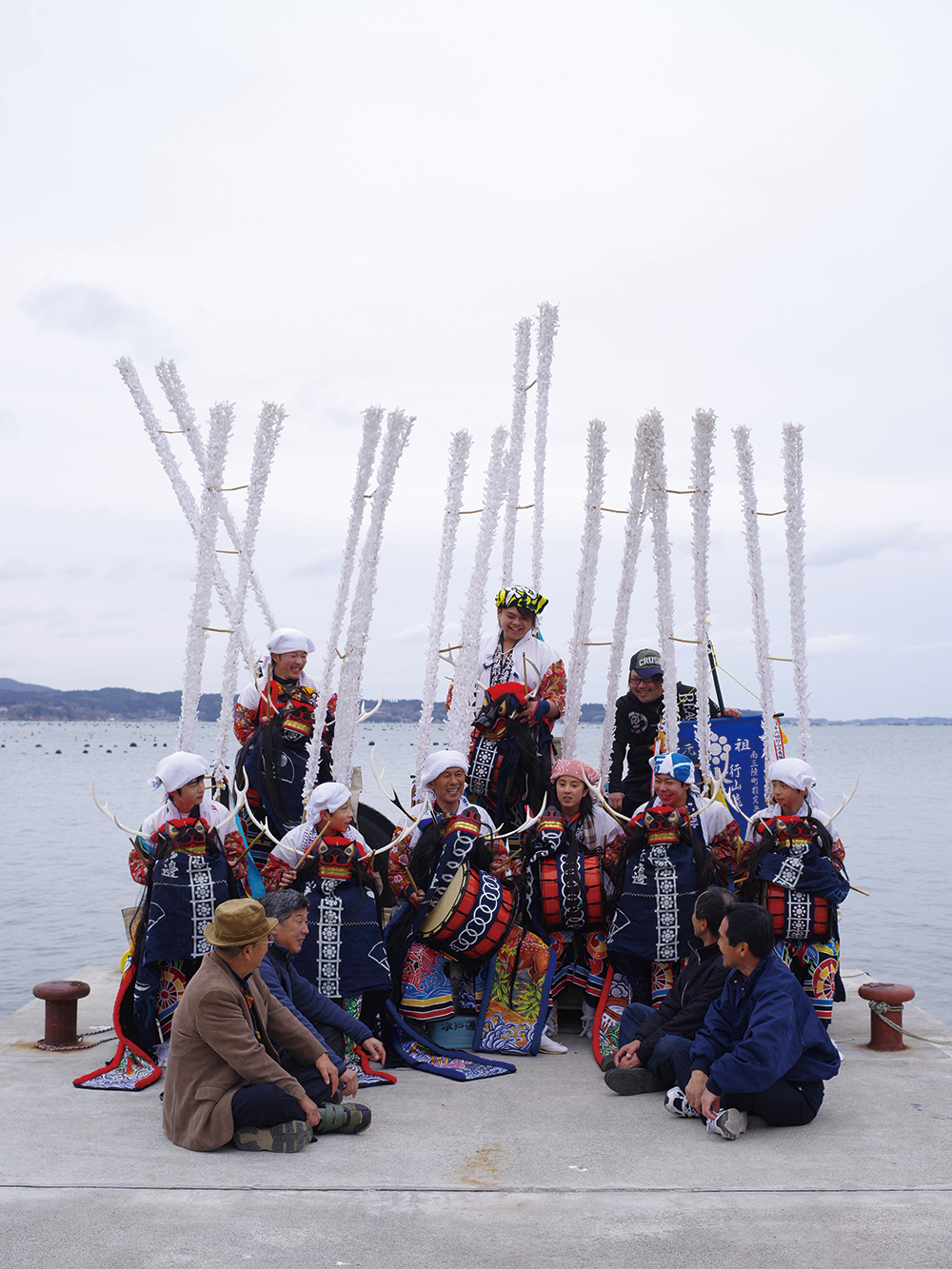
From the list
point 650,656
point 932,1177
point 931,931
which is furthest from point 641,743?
point 931,931

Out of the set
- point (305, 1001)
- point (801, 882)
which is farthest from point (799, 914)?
point (305, 1001)

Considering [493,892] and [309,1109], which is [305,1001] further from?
[493,892]

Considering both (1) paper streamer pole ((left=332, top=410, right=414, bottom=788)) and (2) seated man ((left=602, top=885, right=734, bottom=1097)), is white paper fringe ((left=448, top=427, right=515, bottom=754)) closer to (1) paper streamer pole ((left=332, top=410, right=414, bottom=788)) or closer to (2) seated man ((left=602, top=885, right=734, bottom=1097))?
(1) paper streamer pole ((left=332, top=410, right=414, bottom=788))

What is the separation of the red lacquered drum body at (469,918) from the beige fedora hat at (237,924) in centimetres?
127

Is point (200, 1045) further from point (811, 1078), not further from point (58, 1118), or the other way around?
point (811, 1078)

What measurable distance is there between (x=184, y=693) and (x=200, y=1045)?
7.20ft

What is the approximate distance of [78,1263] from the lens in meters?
2.60

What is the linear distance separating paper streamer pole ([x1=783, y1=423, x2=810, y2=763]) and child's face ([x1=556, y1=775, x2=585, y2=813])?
55.2 inches

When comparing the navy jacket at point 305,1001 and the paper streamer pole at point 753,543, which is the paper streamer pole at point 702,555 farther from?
the navy jacket at point 305,1001

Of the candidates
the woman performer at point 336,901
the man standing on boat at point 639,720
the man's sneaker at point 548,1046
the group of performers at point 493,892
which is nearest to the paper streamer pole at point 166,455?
the group of performers at point 493,892

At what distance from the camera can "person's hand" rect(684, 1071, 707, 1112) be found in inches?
142

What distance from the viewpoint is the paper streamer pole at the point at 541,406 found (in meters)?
6.20

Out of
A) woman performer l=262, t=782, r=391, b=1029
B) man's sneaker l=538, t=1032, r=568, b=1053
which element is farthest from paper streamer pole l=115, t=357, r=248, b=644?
man's sneaker l=538, t=1032, r=568, b=1053

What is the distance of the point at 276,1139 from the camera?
3.36 m
